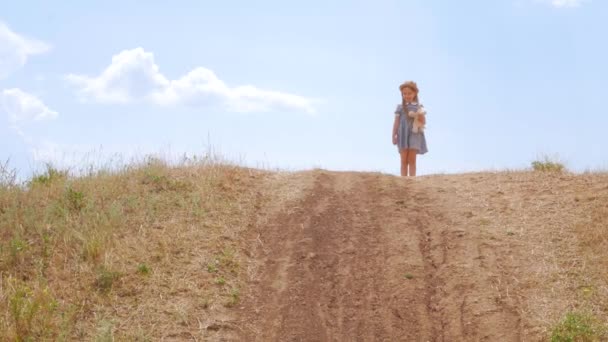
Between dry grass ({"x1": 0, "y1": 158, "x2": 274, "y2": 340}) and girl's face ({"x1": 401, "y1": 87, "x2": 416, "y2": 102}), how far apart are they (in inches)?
131

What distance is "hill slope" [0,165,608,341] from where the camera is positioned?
23.6ft

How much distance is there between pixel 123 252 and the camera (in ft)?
26.6

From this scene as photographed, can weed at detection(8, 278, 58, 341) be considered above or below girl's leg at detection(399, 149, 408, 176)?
below

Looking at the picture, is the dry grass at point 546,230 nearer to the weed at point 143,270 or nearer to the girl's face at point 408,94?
the girl's face at point 408,94

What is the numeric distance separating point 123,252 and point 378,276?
279 centimetres

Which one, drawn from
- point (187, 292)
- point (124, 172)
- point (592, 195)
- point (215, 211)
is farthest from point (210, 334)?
point (592, 195)

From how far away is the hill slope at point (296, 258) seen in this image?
7199 millimetres

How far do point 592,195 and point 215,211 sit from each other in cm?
488

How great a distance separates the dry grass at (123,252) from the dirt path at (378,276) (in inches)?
18.8

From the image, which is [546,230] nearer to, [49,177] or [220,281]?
[220,281]

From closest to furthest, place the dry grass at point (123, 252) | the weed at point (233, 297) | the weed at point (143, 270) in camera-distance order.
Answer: the dry grass at point (123, 252) < the weed at point (233, 297) < the weed at point (143, 270)

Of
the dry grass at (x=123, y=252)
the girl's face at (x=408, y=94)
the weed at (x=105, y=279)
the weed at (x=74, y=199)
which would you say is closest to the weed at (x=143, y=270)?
the dry grass at (x=123, y=252)

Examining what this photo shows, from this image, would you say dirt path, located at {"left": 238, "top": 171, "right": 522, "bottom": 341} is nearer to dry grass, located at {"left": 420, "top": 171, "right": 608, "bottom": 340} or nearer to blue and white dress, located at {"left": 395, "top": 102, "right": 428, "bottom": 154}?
dry grass, located at {"left": 420, "top": 171, "right": 608, "bottom": 340}

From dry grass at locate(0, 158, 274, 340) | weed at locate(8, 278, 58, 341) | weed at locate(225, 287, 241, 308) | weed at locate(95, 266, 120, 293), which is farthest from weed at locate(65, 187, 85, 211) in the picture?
weed at locate(225, 287, 241, 308)
